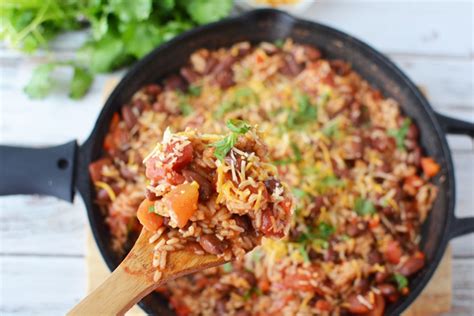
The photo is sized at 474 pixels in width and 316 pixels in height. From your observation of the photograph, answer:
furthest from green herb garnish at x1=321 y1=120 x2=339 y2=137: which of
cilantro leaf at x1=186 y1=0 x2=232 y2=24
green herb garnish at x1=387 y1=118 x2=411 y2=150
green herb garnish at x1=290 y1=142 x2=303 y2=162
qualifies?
cilantro leaf at x1=186 y1=0 x2=232 y2=24

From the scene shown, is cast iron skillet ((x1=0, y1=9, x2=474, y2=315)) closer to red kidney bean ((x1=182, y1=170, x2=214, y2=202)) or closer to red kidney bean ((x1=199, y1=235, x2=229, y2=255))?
red kidney bean ((x1=199, y1=235, x2=229, y2=255))

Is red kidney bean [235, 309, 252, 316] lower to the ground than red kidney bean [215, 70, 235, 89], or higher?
lower

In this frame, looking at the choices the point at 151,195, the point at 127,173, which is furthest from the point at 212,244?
the point at 127,173

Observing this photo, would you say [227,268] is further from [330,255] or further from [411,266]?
[411,266]

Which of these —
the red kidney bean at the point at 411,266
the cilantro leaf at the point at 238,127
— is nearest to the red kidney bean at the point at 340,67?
the red kidney bean at the point at 411,266

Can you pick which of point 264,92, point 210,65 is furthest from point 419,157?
point 210,65

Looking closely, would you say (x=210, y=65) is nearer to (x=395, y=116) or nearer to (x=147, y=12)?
(x=147, y=12)
